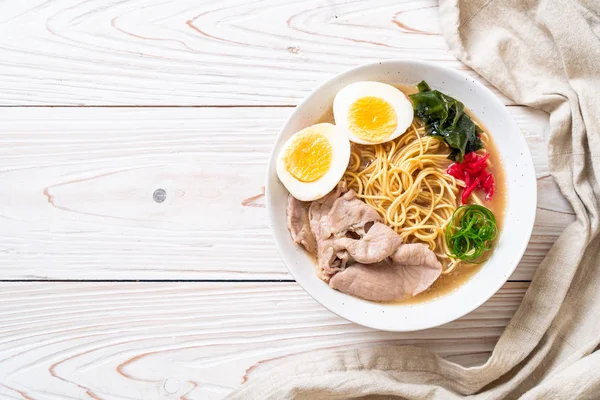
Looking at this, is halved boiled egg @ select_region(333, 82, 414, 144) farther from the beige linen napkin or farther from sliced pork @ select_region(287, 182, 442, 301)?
the beige linen napkin

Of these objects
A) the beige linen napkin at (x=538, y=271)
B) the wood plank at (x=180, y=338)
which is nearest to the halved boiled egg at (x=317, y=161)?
the wood plank at (x=180, y=338)

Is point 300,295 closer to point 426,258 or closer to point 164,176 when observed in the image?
point 426,258

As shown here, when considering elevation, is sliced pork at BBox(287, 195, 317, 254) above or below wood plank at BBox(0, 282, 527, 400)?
above

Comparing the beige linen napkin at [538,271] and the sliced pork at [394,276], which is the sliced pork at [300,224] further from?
the beige linen napkin at [538,271]

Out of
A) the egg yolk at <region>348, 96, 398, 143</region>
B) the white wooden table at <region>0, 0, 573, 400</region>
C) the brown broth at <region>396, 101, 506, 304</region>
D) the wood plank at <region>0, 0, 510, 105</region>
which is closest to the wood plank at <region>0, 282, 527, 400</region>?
the white wooden table at <region>0, 0, 573, 400</region>

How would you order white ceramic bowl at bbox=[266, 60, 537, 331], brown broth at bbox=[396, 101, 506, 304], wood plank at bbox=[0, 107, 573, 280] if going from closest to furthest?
white ceramic bowl at bbox=[266, 60, 537, 331], brown broth at bbox=[396, 101, 506, 304], wood plank at bbox=[0, 107, 573, 280]

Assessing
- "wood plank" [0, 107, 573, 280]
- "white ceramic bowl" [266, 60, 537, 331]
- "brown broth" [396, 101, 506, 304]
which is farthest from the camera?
"wood plank" [0, 107, 573, 280]
